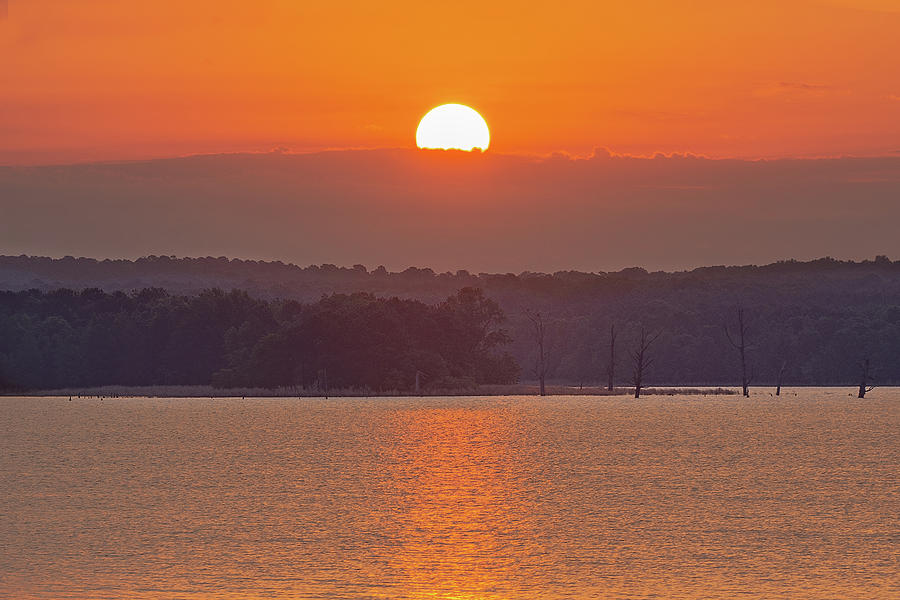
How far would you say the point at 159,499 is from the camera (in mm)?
54781

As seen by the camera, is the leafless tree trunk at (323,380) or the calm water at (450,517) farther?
the leafless tree trunk at (323,380)

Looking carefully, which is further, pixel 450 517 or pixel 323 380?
pixel 323 380

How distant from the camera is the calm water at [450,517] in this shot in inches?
1299

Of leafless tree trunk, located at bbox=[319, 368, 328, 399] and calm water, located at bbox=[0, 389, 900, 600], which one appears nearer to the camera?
calm water, located at bbox=[0, 389, 900, 600]

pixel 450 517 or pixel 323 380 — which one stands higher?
pixel 323 380

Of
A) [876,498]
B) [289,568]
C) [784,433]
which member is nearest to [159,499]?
[289,568]

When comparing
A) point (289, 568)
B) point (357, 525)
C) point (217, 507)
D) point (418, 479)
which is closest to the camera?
point (289, 568)

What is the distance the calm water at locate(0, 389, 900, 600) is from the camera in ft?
108

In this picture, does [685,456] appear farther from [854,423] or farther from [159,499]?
[854,423]

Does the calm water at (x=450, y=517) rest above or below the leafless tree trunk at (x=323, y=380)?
below

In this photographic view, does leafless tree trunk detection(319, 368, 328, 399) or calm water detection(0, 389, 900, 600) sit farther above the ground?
leafless tree trunk detection(319, 368, 328, 399)

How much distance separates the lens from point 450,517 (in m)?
47.8

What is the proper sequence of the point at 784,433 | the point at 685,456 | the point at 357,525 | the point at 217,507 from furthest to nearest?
the point at 784,433, the point at 685,456, the point at 217,507, the point at 357,525

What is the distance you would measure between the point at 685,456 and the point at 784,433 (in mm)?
35229
